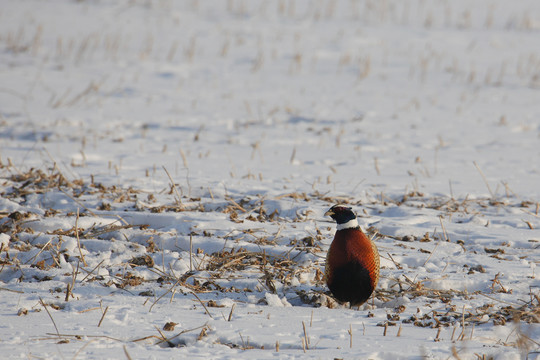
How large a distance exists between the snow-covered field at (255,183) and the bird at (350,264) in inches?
6.2

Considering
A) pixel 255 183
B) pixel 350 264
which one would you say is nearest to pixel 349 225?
pixel 350 264

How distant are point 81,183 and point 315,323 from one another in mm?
3091

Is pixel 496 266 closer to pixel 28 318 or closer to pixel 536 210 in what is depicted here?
pixel 536 210

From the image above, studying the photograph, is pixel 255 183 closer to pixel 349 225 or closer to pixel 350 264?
pixel 349 225

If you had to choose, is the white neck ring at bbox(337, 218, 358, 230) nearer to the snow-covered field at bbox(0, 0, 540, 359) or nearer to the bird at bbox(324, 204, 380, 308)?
the bird at bbox(324, 204, 380, 308)

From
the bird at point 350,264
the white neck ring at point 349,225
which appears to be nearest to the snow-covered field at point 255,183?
the bird at point 350,264

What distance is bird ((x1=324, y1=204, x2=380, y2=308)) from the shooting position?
3.10 metres

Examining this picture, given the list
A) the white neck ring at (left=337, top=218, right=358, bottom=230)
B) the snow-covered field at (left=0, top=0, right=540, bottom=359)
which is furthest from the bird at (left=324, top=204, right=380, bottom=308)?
the snow-covered field at (left=0, top=0, right=540, bottom=359)

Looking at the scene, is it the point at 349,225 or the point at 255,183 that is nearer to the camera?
the point at 349,225

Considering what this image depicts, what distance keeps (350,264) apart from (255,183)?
9.23ft

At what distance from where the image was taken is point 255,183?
229 inches

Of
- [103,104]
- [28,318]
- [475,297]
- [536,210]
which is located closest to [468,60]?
[103,104]

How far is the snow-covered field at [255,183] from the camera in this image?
2820mm

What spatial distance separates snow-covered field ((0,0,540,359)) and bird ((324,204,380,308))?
158 mm
